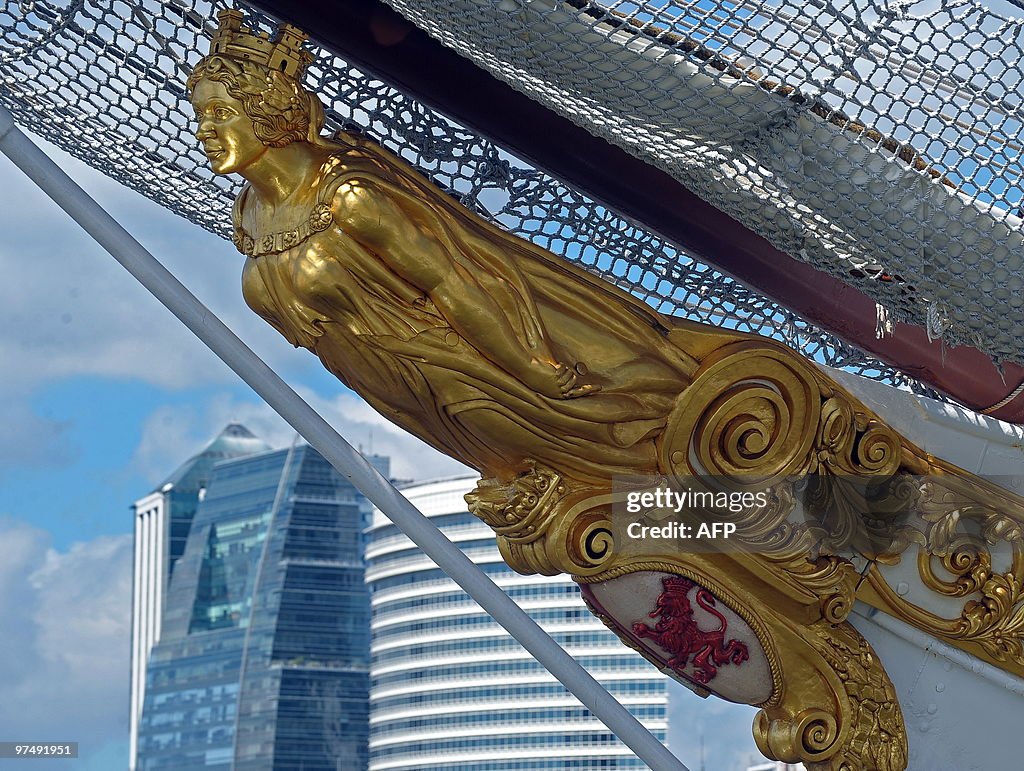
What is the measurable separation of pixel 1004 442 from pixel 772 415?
489 millimetres

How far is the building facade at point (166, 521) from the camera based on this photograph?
61031mm

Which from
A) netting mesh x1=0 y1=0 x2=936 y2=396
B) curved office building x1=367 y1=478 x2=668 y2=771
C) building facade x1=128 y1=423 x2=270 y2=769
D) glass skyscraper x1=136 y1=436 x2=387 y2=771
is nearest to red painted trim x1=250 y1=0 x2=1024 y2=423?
netting mesh x1=0 y1=0 x2=936 y2=396

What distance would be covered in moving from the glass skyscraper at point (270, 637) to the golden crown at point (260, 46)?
49.3m

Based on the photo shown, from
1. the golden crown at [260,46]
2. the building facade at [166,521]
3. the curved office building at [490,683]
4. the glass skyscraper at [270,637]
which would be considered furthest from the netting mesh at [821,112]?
the building facade at [166,521]

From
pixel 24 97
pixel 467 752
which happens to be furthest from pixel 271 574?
pixel 24 97

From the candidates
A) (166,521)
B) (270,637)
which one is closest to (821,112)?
(270,637)

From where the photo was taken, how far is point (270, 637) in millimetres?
51500

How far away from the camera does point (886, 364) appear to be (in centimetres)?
275

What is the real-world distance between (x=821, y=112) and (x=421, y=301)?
0.66 m

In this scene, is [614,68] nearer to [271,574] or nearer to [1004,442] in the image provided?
[1004,442]

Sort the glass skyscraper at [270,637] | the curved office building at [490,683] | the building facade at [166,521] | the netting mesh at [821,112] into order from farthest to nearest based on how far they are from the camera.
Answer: the building facade at [166,521]
the glass skyscraper at [270,637]
the curved office building at [490,683]
the netting mesh at [821,112]

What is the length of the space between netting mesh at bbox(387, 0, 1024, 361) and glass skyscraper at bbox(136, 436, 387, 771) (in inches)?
1939

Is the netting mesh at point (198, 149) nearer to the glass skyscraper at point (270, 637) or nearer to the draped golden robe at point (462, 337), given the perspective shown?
the draped golden robe at point (462, 337)

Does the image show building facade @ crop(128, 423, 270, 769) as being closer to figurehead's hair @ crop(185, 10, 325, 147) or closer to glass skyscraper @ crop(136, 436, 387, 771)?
glass skyscraper @ crop(136, 436, 387, 771)
